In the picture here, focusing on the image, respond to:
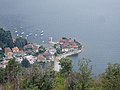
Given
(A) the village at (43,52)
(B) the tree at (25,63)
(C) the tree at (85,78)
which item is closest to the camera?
(C) the tree at (85,78)

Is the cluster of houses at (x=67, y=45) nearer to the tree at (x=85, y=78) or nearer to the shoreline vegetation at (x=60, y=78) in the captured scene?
the shoreline vegetation at (x=60, y=78)

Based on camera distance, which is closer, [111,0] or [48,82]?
[48,82]

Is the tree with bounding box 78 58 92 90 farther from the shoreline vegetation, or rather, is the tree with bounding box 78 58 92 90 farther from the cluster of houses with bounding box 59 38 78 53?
the cluster of houses with bounding box 59 38 78 53

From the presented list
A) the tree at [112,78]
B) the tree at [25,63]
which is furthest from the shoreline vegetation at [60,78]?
the tree at [25,63]

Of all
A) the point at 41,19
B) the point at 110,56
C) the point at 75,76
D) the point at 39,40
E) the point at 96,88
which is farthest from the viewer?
the point at 41,19

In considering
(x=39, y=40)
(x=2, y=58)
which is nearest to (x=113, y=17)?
(x=39, y=40)

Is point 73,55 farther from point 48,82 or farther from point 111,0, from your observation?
point 111,0

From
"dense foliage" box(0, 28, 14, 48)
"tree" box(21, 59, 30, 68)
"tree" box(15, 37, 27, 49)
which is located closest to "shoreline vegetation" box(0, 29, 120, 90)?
"tree" box(21, 59, 30, 68)
